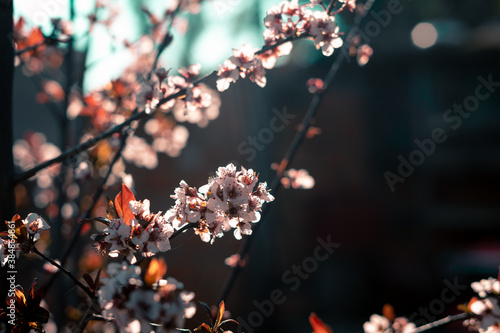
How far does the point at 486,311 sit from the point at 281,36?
3.00 feet

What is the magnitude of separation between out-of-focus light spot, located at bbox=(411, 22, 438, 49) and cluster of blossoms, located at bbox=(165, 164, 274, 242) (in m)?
6.51

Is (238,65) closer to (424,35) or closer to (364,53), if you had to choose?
(364,53)

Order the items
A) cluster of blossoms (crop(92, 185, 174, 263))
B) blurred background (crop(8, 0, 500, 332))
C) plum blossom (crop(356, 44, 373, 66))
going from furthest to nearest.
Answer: blurred background (crop(8, 0, 500, 332)) < plum blossom (crop(356, 44, 373, 66)) < cluster of blossoms (crop(92, 185, 174, 263))

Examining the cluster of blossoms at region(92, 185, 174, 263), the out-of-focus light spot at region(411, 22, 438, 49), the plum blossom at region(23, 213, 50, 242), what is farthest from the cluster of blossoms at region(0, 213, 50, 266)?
the out-of-focus light spot at region(411, 22, 438, 49)

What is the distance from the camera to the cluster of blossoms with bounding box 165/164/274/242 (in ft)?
2.71

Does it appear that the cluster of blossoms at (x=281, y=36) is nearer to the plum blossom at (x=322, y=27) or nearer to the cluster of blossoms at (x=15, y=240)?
the plum blossom at (x=322, y=27)

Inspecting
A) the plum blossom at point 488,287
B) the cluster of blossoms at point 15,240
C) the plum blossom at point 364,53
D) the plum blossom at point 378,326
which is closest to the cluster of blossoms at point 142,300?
the cluster of blossoms at point 15,240

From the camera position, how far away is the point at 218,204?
0.82 m

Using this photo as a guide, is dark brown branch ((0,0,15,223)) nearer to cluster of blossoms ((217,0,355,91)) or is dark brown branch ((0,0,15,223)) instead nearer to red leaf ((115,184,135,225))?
red leaf ((115,184,135,225))

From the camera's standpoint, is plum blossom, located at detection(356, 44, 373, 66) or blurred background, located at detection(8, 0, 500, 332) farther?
blurred background, located at detection(8, 0, 500, 332)

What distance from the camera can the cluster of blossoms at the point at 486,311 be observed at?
98cm

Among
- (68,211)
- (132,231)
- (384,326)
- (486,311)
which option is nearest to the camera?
(132,231)

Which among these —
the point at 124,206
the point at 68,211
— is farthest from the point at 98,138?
the point at 68,211

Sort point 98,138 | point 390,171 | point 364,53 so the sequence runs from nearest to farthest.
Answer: point 98,138, point 364,53, point 390,171
